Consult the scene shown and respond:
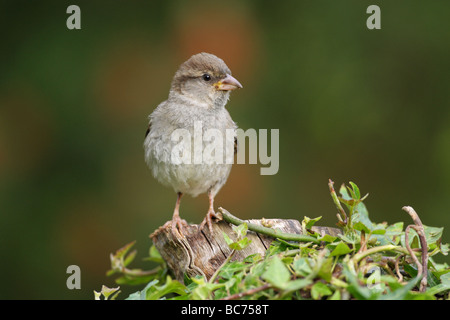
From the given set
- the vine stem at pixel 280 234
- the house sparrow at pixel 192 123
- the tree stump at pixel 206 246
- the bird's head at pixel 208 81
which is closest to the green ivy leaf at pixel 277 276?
the vine stem at pixel 280 234

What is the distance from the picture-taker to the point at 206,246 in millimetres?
3084

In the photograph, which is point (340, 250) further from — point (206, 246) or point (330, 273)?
point (206, 246)

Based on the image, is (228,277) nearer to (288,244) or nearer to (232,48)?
(288,244)

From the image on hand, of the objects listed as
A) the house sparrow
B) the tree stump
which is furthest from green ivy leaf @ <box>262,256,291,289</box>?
the house sparrow

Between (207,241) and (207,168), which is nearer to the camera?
(207,241)

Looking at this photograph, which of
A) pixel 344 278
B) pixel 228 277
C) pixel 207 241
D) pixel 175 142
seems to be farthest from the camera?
pixel 175 142

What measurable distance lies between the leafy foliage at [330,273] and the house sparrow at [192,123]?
164 cm

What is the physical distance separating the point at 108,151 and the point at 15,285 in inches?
70.0

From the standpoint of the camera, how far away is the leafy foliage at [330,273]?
6.61 feet

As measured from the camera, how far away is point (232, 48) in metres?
6.70

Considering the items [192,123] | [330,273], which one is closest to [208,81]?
[192,123]

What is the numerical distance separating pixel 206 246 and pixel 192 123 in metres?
1.46

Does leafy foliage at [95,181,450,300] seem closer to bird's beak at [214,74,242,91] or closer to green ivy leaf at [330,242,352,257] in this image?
green ivy leaf at [330,242,352,257]

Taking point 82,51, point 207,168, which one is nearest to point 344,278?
point 207,168
